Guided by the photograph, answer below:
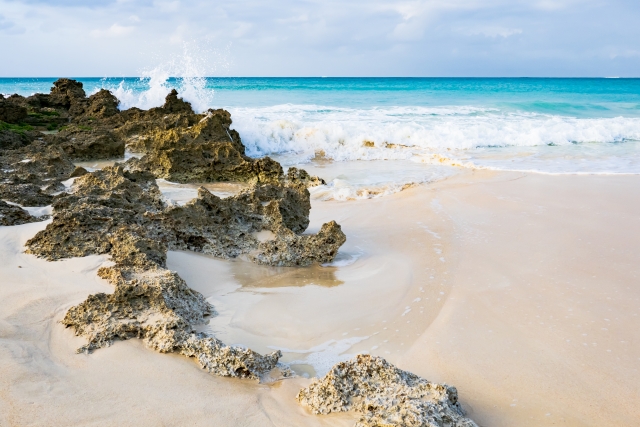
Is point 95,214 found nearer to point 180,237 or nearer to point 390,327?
point 180,237

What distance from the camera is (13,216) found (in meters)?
4.01

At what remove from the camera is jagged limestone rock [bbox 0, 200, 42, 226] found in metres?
3.93

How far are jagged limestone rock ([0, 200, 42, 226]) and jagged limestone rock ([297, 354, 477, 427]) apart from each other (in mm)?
2881

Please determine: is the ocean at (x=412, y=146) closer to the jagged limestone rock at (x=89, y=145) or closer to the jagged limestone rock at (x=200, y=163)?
the jagged limestone rock at (x=200, y=163)

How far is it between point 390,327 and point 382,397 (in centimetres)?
107

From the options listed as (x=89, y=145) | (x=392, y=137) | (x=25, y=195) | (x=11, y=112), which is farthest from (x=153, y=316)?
(x=392, y=137)

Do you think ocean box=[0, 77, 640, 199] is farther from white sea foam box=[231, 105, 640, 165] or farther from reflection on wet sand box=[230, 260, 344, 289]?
reflection on wet sand box=[230, 260, 344, 289]

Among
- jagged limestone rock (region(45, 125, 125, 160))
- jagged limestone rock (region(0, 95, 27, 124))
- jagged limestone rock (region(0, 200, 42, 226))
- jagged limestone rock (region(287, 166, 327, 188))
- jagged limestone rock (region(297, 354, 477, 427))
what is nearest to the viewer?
jagged limestone rock (region(297, 354, 477, 427))

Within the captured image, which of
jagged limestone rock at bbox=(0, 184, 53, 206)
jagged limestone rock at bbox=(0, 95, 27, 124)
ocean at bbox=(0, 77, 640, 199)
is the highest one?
jagged limestone rock at bbox=(0, 95, 27, 124)

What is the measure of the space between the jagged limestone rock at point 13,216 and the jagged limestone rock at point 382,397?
9.45ft

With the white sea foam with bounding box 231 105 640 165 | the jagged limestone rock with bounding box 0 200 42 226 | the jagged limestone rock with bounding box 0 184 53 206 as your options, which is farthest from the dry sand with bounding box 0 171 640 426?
the white sea foam with bounding box 231 105 640 165

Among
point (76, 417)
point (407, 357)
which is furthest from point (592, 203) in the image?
point (76, 417)

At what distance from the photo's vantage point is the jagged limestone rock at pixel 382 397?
6.59ft

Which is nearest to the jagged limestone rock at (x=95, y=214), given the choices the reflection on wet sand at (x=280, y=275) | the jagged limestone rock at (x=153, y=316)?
the jagged limestone rock at (x=153, y=316)
